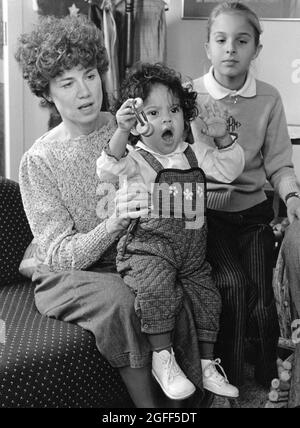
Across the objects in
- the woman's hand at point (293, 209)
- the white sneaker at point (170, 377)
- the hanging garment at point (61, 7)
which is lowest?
the white sneaker at point (170, 377)

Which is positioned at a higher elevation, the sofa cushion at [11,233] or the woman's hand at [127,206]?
the woman's hand at [127,206]

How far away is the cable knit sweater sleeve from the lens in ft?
5.51

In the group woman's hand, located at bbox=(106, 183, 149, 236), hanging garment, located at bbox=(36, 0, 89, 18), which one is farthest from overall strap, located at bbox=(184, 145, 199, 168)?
hanging garment, located at bbox=(36, 0, 89, 18)

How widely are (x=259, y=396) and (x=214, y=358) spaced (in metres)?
0.33

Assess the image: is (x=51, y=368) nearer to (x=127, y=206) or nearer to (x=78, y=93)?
(x=127, y=206)

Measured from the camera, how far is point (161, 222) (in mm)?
1630

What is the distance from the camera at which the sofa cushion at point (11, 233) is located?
6.42 ft

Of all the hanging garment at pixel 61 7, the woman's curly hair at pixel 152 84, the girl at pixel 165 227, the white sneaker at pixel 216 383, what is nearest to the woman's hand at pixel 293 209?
the girl at pixel 165 227

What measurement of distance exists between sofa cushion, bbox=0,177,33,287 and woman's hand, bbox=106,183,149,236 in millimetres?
454

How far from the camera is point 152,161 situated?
65.9 inches

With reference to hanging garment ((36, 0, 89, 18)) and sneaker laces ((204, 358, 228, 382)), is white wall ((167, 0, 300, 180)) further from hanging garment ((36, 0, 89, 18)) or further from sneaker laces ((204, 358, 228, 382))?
sneaker laces ((204, 358, 228, 382))

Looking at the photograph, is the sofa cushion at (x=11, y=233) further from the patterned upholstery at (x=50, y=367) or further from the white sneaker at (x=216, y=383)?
the white sneaker at (x=216, y=383)

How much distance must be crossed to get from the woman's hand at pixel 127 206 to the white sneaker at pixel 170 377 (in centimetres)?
35
